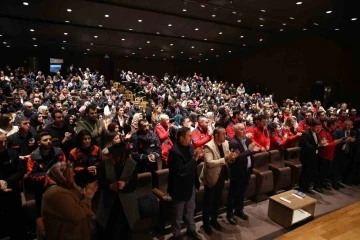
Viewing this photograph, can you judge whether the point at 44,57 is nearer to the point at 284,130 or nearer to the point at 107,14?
the point at 107,14

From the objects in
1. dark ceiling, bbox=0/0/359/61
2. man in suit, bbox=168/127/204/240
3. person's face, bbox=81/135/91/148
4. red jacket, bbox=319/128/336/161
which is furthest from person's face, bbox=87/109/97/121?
dark ceiling, bbox=0/0/359/61

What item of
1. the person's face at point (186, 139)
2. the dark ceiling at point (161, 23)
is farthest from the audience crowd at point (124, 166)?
the dark ceiling at point (161, 23)

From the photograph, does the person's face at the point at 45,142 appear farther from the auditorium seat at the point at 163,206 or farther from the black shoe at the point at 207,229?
the black shoe at the point at 207,229

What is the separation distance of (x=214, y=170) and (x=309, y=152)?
1987 millimetres

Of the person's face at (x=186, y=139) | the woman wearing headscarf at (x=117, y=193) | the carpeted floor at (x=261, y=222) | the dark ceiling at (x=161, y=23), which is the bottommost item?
the carpeted floor at (x=261, y=222)

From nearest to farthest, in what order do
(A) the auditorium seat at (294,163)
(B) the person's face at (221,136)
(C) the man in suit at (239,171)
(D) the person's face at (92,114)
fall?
(B) the person's face at (221,136)
(C) the man in suit at (239,171)
(D) the person's face at (92,114)
(A) the auditorium seat at (294,163)

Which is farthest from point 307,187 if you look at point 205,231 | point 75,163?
point 75,163

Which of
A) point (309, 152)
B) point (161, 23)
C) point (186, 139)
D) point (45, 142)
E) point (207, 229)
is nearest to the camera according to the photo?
point (45, 142)

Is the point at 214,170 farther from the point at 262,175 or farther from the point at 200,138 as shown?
the point at 262,175

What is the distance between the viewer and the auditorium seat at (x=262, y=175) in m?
3.77

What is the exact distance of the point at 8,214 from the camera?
97.1 inches

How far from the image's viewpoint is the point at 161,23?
1034cm

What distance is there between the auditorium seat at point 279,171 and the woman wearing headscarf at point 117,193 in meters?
2.49

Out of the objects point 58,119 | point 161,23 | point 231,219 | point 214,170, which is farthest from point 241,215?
point 161,23
